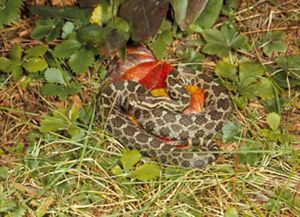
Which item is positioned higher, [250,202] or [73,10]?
[73,10]

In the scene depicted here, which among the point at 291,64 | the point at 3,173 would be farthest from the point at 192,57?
the point at 3,173

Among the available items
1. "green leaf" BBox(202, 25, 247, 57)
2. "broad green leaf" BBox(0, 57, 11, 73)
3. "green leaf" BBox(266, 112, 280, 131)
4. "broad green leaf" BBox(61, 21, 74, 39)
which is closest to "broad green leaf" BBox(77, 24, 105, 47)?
"broad green leaf" BBox(61, 21, 74, 39)

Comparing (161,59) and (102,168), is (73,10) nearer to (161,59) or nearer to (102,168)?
(161,59)

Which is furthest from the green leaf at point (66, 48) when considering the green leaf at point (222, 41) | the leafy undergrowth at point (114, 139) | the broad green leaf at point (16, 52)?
the green leaf at point (222, 41)

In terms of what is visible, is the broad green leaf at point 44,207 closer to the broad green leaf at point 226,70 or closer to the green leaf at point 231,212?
the green leaf at point 231,212

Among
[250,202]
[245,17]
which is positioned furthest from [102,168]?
[245,17]

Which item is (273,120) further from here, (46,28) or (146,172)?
(46,28)

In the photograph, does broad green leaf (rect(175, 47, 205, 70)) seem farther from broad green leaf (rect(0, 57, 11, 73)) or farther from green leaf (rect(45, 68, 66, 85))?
broad green leaf (rect(0, 57, 11, 73))
